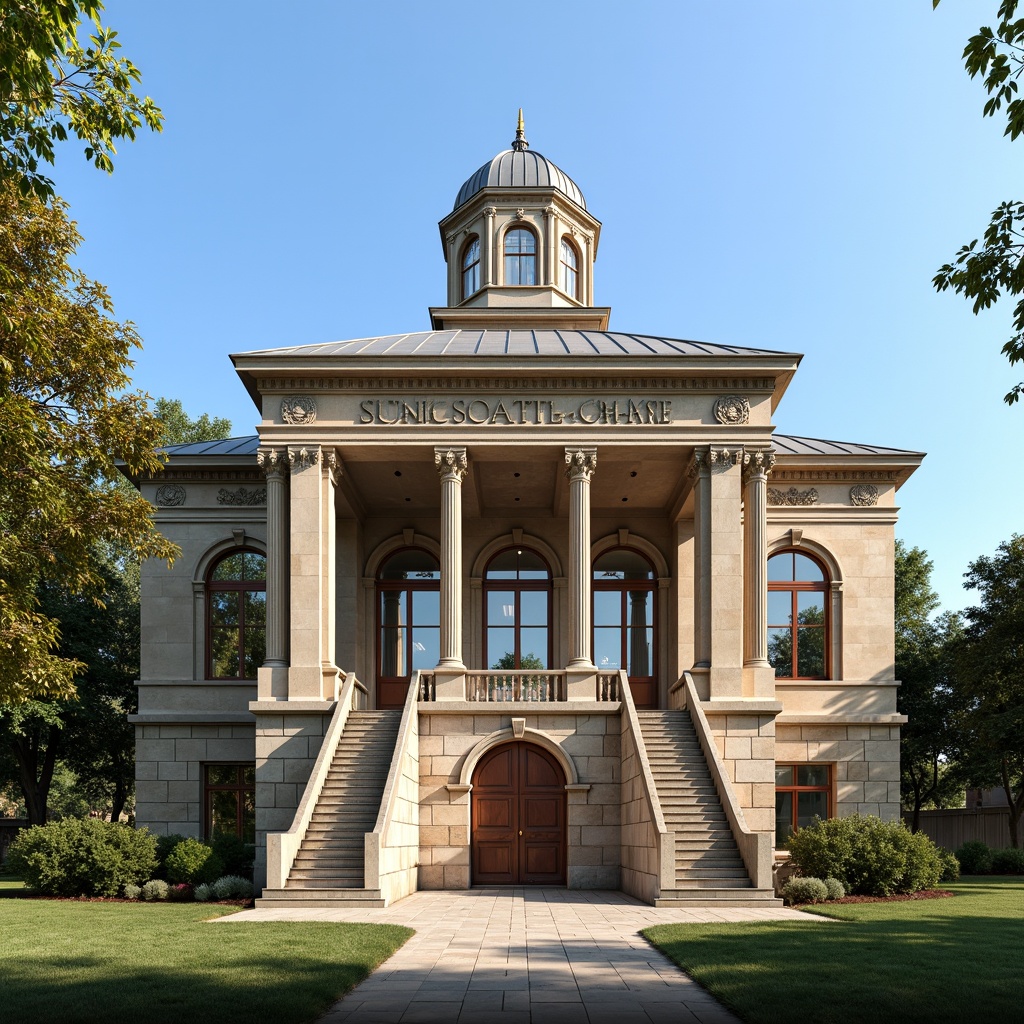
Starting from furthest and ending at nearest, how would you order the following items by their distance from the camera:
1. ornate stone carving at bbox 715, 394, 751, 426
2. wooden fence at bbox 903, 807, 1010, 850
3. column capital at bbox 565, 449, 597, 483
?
wooden fence at bbox 903, 807, 1010, 850 < ornate stone carving at bbox 715, 394, 751, 426 < column capital at bbox 565, 449, 597, 483

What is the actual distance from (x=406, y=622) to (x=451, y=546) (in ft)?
20.8

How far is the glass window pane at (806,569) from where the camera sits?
32625 mm

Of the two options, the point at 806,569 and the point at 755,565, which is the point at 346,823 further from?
the point at 806,569

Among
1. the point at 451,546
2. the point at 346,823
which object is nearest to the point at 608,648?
the point at 451,546

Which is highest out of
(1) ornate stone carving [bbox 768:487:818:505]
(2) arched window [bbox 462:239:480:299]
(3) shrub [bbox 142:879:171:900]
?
(2) arched window [bbox 462:239:480:299]

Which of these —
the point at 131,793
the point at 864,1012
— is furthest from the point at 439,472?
the point at 131,793

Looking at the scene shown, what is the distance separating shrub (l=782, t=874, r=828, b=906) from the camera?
2219 cm

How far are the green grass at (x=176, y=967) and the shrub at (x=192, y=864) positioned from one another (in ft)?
14.5

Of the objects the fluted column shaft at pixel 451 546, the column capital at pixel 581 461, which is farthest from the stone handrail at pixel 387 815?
the column capital at pixel 581 461

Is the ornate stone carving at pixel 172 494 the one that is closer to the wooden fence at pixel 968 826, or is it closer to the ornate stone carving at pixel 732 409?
the ornate stone carving at pixel 732 409

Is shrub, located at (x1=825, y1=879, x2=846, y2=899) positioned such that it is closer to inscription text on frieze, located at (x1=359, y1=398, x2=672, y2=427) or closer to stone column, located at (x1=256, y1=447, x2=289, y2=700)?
inscription text on frieze, located at (x1=359, y1=398, x2=672, y2=427)

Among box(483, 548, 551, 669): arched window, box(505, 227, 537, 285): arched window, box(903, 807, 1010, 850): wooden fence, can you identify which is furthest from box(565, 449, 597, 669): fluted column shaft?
box(903, 807, 1010, 850): wooden fence

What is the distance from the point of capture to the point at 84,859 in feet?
78.8

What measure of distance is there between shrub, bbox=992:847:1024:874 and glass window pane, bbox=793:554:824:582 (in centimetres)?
997
